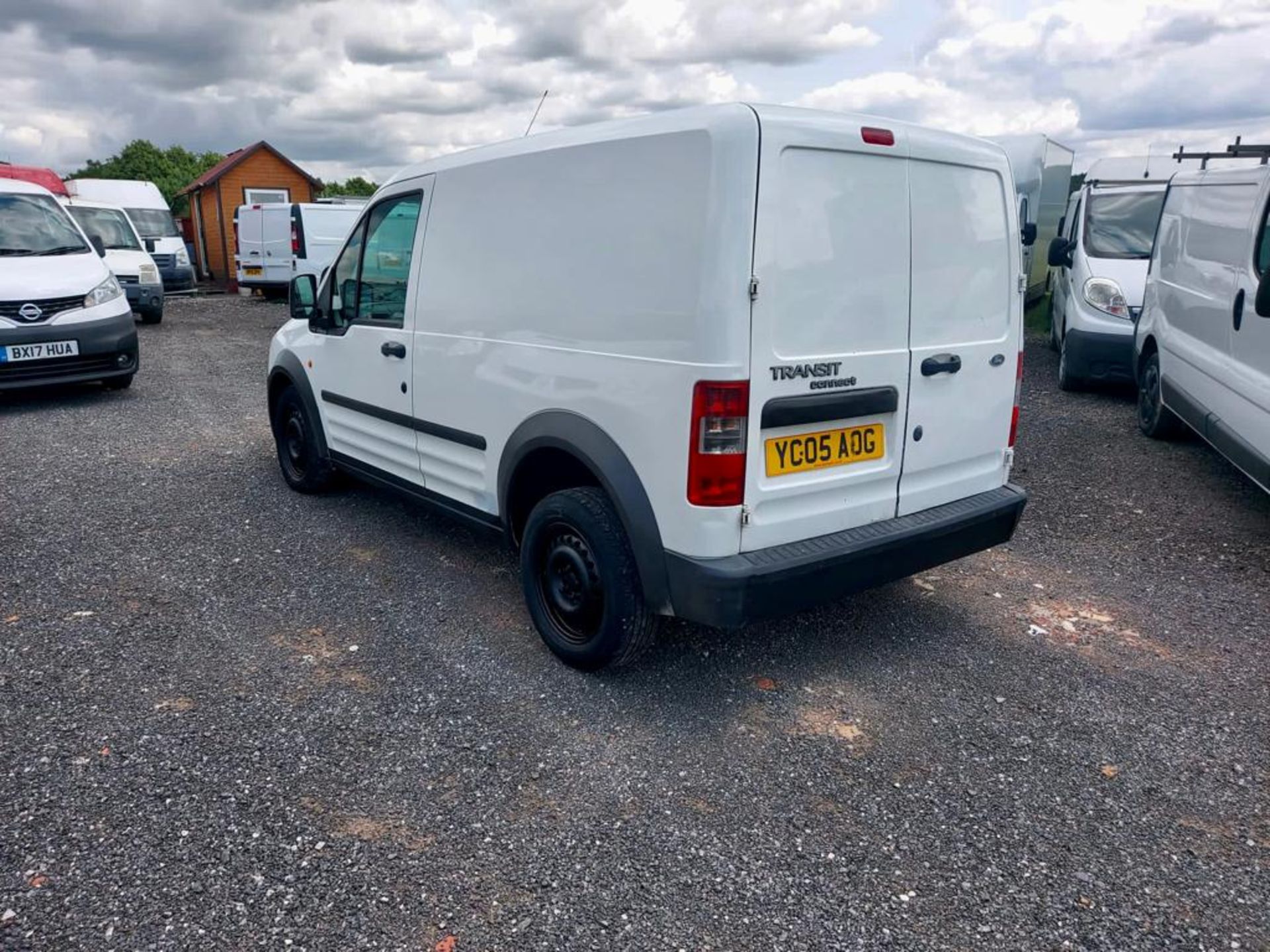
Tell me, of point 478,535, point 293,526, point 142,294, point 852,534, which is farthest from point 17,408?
point 852,534

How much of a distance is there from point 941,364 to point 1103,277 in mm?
6356

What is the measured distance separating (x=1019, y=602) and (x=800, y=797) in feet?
6.68

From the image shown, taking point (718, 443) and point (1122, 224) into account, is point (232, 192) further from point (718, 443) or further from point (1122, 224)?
point (718, 443)

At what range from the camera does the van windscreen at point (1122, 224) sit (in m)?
9.24

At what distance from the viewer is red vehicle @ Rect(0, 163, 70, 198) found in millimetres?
12906

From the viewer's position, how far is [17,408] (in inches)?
343

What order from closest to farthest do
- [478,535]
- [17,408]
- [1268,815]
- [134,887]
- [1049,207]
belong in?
[134,887], [1268,815], [478,535], [17,408], [1049,207]

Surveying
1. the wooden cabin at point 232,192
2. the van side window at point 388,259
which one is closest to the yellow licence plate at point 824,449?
the van side window at point 388,259

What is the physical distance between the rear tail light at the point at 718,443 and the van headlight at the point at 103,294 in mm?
7676

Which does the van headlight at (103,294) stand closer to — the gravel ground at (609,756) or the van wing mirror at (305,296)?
the gravel ground at (609,756)

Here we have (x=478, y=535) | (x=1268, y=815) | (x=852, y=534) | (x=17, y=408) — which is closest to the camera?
(x=1268, y=815)

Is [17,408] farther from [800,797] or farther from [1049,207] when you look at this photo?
[1049,207]

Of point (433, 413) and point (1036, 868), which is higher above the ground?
point (433, 413)

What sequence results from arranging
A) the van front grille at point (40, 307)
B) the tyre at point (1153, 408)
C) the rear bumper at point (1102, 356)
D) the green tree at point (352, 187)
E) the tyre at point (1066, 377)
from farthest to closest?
the green tree at point (352, 187) → the tyre at point (1066, 377) → the rear bumper at point (1102, 356) → the van front grille at point (40, 307) → the tyre at point (1153, 408)
